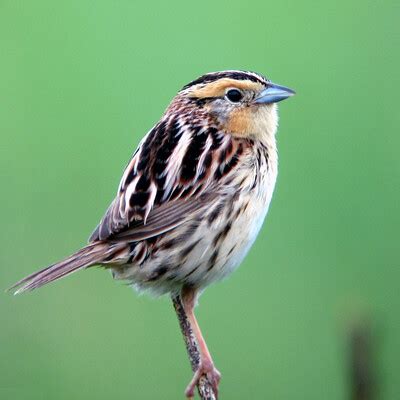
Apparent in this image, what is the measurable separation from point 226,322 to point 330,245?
73 centimetres

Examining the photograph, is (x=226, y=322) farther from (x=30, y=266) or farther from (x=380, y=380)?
(x=380, y=380)

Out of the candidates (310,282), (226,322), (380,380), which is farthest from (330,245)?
(380,380)

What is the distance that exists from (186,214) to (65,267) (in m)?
0.49

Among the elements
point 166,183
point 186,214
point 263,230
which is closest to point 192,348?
point 186,214

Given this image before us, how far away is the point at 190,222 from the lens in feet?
11.7

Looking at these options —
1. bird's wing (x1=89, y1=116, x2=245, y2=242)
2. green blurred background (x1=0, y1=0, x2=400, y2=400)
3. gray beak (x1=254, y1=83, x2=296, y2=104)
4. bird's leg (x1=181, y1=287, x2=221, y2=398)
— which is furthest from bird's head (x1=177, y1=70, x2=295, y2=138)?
green blurred background (x1=0, y1=0, x2=400, y2=400)

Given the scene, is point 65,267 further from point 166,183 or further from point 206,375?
point 206,375

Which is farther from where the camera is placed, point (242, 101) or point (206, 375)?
point (242, 101)

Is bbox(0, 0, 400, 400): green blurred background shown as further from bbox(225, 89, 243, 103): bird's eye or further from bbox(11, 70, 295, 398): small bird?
bbox(225, 89, 243, 103): bird's eye

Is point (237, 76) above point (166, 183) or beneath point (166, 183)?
above

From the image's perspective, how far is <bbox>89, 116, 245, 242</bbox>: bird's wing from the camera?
3.51 m

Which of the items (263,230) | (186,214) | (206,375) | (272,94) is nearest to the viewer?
(206,375)

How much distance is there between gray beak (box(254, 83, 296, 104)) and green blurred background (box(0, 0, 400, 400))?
3.33 ft

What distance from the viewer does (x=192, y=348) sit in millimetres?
3373
